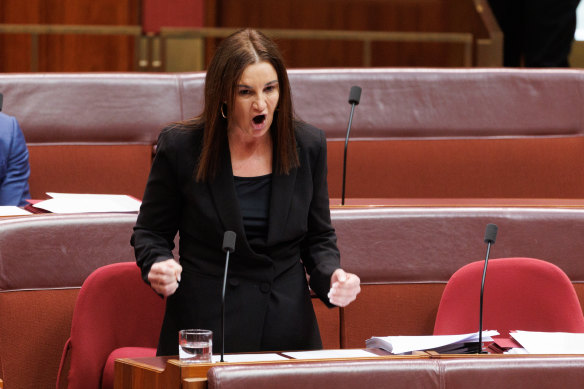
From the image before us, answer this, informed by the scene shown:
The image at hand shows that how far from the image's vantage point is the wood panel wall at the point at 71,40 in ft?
7.62

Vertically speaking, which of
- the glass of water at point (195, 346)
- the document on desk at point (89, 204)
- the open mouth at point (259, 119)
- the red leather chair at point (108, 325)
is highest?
the open mouth at point (259, 119)

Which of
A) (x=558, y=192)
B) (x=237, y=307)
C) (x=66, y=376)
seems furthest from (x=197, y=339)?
(x=558, y=192)

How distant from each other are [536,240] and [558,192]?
1.34 feet

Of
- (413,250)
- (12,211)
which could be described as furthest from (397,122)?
(12,211)

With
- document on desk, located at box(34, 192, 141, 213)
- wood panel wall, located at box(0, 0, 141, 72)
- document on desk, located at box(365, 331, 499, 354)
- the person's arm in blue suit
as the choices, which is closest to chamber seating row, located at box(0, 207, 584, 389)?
document on desk, located at box(34, 192, 141, 213)

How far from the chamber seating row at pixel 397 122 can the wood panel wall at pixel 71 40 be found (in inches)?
27.0

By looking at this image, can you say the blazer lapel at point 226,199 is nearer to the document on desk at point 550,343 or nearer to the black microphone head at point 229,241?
the black microphone head at point 229,241

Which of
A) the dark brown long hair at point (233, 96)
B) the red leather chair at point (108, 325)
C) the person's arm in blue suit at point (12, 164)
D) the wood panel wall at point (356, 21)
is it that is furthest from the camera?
the wood panel wall at point (356, 21)

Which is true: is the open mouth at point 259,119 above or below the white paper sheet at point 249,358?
above

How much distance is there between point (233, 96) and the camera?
2.63 ft

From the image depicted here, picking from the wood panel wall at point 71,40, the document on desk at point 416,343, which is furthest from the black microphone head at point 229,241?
the wood panel wall at point 71,40

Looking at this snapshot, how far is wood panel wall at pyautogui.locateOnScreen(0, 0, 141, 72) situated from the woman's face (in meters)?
1.48

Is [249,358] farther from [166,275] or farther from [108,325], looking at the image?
[108,325]

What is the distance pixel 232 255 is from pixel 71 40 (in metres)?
1.65
